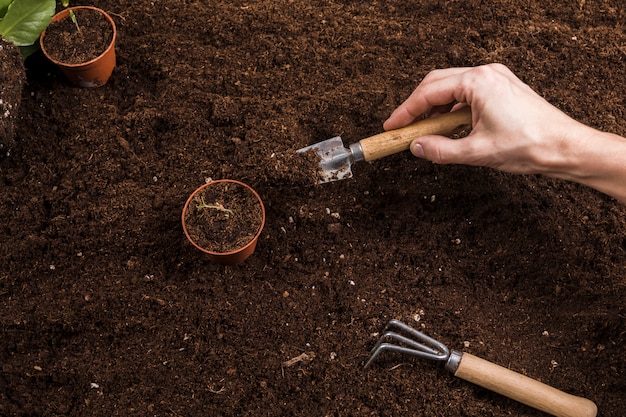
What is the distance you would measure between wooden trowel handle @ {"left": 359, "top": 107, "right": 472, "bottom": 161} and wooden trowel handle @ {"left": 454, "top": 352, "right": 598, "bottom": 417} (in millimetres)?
520

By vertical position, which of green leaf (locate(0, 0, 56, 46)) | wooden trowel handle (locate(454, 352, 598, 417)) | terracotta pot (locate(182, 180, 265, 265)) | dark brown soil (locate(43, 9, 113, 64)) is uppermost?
green leaf (locate(0, 0, 56, 46))

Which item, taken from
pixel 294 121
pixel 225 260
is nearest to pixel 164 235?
pixel 225 260

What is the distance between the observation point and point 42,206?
176 centimetres

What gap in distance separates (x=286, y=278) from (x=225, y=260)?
0.16m

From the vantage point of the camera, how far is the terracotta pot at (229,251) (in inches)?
62.4

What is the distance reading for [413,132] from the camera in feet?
5.23

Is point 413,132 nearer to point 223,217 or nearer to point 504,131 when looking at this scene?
point 504,131

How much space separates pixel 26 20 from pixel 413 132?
3.71 ft

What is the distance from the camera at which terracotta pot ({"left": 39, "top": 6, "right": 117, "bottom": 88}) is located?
6.10 feet

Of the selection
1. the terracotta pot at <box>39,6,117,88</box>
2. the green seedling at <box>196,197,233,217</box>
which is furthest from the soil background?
the green seedling at <box>196,197,233,217</box>

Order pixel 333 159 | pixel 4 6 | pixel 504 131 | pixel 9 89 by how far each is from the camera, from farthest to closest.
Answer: pixel 4 6
pixel 9 89
pixel 333 159
pixel 504 131

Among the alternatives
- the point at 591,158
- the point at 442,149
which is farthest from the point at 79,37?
the point at 591,158

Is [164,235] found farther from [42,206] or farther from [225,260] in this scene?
[42,206]

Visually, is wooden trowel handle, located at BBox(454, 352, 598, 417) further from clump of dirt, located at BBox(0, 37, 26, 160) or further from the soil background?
clump of dirt, located at BBox(0, 37, 26, 160)
